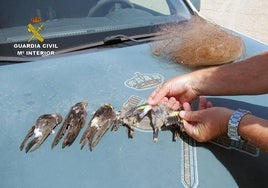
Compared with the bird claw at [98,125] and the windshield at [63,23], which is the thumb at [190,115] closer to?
the bird claw at [98,125]

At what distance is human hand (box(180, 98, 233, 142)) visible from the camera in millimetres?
1631

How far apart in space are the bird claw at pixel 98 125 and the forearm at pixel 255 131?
0.56m

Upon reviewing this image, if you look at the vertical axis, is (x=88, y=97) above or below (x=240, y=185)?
above

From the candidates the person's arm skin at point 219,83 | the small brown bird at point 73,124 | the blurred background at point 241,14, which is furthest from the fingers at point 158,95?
the blurred background at point 241,14

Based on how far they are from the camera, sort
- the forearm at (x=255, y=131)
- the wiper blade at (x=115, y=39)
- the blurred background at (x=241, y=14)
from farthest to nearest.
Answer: the blurred background at (x=241, y=14), the wiper blade at (x=115, y=39), the forearm at (x=255, y=131)

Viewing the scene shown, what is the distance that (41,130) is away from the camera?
5.78 ft

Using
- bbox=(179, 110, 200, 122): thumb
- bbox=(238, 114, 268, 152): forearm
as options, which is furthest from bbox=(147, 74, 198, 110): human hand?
bbox=(238, 114, 268, 152): forearm

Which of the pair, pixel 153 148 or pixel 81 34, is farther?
pixel 81 34

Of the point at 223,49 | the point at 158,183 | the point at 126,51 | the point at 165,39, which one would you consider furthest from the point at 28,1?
the point at 158,183

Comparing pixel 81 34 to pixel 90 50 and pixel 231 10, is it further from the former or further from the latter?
pixel 231 10

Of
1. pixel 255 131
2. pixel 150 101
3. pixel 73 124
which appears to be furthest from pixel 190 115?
pixel 73 124

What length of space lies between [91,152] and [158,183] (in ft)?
0.99

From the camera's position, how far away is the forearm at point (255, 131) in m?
1.49

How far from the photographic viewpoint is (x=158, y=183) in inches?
59.6
